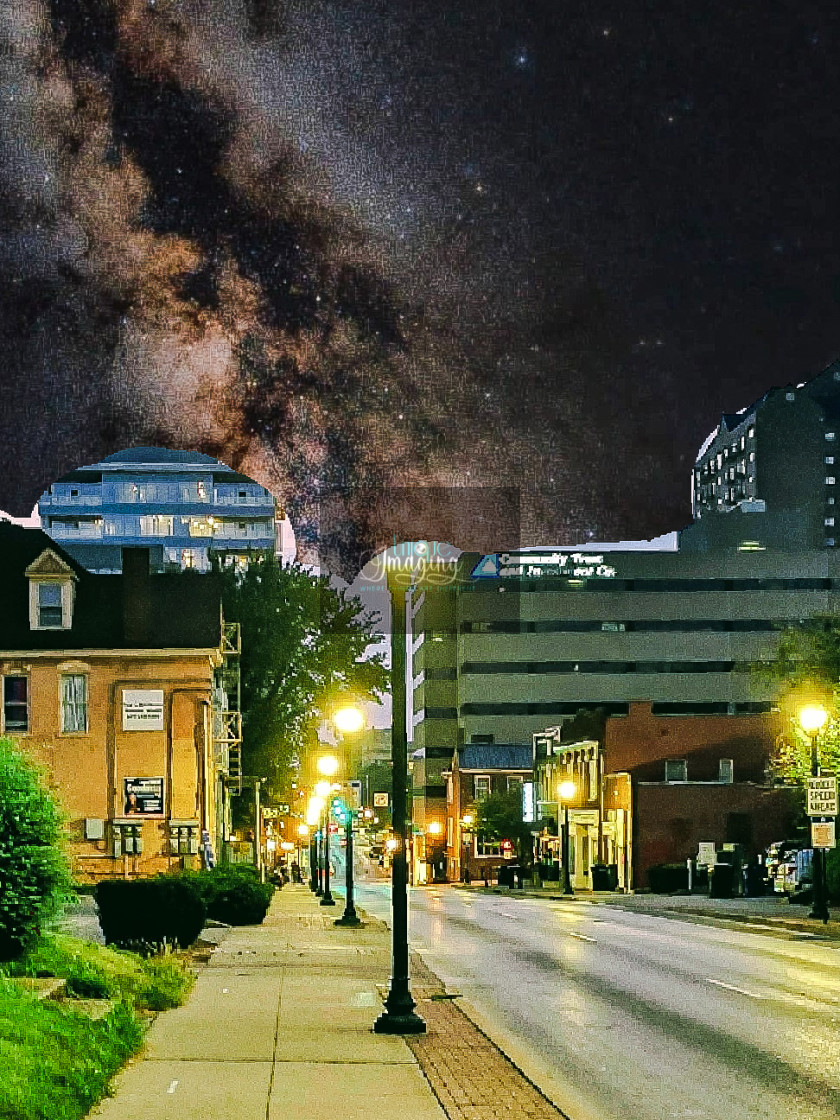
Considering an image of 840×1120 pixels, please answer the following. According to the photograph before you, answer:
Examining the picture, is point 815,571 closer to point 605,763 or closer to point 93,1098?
point 605,763

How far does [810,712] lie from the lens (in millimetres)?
38000

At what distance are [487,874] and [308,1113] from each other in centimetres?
12729

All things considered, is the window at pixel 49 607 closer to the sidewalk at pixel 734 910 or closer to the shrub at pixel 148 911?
the sidewalk at pixel 734 910

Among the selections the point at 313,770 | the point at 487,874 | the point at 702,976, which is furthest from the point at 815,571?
the point at 702,976

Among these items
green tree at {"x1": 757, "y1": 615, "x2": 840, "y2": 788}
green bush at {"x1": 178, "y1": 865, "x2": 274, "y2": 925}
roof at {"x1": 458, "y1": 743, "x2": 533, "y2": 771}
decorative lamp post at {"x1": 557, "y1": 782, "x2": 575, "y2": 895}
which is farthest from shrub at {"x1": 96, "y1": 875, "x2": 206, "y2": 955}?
roof at {"x1": 458, "y1": 743, "x2": 533, "y2": 771}

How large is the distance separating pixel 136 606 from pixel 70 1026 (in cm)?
4143

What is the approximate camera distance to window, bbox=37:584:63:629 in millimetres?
54719

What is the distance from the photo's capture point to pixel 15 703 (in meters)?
54.2

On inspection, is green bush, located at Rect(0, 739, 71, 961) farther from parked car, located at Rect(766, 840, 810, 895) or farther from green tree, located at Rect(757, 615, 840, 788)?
parked car, located at Rect(766, 840, 810, 895)

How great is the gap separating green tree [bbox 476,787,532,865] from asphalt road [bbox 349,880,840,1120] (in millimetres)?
90266

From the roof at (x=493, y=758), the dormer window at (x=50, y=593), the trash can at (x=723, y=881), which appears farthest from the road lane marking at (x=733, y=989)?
the roof at (x=493, y=758)

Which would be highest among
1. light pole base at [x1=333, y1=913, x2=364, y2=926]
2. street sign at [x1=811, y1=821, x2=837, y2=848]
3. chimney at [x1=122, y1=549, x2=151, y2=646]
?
chimney at [x1=122, y1=549, x2=151, y2=646]

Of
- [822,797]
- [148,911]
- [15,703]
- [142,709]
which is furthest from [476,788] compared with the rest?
[148,911]

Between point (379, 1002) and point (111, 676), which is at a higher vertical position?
point (111, 676)
